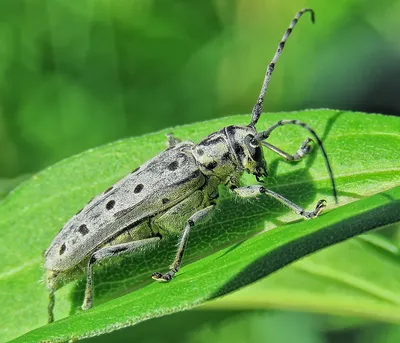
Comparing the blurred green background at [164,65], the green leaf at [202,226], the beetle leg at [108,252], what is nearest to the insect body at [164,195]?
the beetle leg at [108,252]

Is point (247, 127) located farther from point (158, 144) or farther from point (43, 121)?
point (43, 121)

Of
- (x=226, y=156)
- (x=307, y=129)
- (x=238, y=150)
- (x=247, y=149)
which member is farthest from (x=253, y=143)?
(x=307, y=129)

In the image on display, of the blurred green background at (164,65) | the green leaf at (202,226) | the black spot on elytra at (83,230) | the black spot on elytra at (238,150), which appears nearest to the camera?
the green leaf at (202,226)

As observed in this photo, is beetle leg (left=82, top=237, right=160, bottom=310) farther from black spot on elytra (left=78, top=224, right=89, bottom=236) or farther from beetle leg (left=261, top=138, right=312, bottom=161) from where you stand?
beetle leg (left=261, top=138, right=312, bottom=161)

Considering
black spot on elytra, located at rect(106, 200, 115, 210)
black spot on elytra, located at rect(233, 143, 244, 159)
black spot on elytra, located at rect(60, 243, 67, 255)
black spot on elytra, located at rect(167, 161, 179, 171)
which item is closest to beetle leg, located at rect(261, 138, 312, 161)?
black spot on elytra, located at rect(233, 143, 244, 159)

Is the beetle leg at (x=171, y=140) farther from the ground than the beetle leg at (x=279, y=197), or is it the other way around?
the beetle leg at (x=171, y=140)

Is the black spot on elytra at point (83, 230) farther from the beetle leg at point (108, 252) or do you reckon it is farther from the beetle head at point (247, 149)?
the beetle head at point (247, 149)

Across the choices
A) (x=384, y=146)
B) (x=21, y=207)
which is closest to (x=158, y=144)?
(x=21, y=207)
